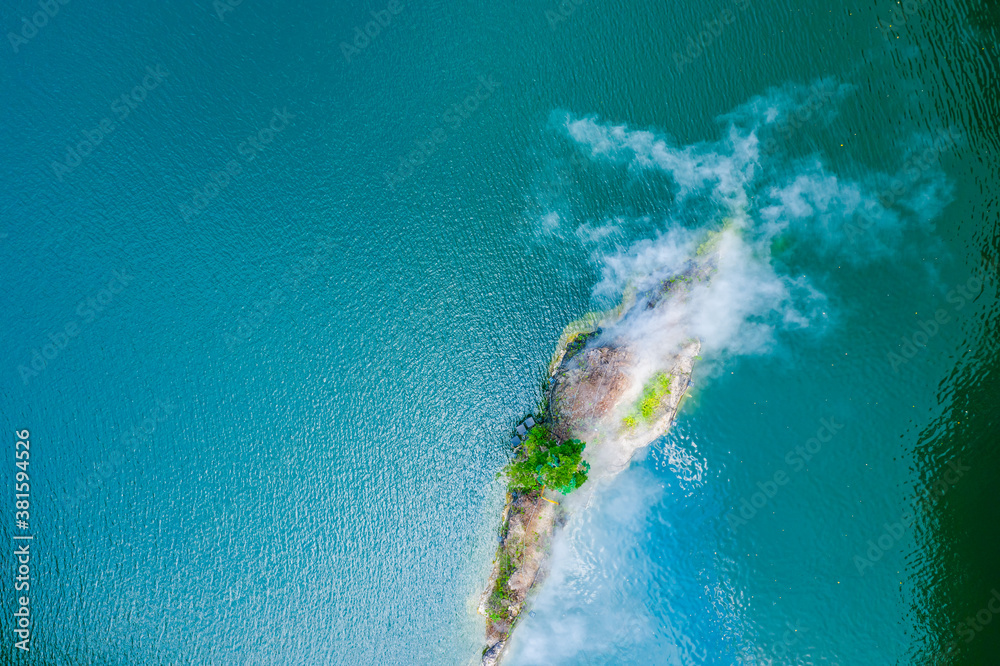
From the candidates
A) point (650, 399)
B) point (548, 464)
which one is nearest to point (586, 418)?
point (548, 464)

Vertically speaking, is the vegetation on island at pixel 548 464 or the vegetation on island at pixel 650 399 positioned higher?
the vegetation on island at pixel 650 399

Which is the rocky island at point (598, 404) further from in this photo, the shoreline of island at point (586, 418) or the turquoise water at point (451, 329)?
the turquoise water at point (451, 329)

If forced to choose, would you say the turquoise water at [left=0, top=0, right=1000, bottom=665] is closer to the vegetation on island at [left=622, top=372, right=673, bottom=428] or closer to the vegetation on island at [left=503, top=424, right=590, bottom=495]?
the vegetation on island at [left=503, top=424, right=590, bottom=495]

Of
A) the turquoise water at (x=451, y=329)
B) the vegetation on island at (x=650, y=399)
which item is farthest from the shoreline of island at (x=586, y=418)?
the turquoise water at (x=451, y=329)

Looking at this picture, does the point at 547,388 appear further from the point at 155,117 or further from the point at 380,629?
the point at 155,117

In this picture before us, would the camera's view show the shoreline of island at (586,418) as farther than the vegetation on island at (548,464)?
Yes
